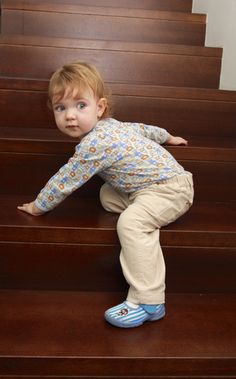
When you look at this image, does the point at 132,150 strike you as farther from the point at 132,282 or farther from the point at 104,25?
the point at 104,25

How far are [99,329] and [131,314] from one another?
9cm

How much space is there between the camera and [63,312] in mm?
1139

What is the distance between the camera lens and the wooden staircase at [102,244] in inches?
40.1

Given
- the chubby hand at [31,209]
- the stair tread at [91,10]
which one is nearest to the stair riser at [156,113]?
the chubby hand at [31,209]

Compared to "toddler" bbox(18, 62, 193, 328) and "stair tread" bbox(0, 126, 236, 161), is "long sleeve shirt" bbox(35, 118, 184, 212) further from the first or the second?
"stair tread" bbox(0, 126, 236, 161)

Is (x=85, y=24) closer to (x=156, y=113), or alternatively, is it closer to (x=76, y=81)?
(x=156, y=113)

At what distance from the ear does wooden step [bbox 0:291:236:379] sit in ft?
1.75

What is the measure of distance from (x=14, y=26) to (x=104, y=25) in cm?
44

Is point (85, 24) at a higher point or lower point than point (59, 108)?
higher

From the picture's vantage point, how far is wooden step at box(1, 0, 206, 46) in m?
2.19

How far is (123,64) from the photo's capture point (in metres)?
1.94
